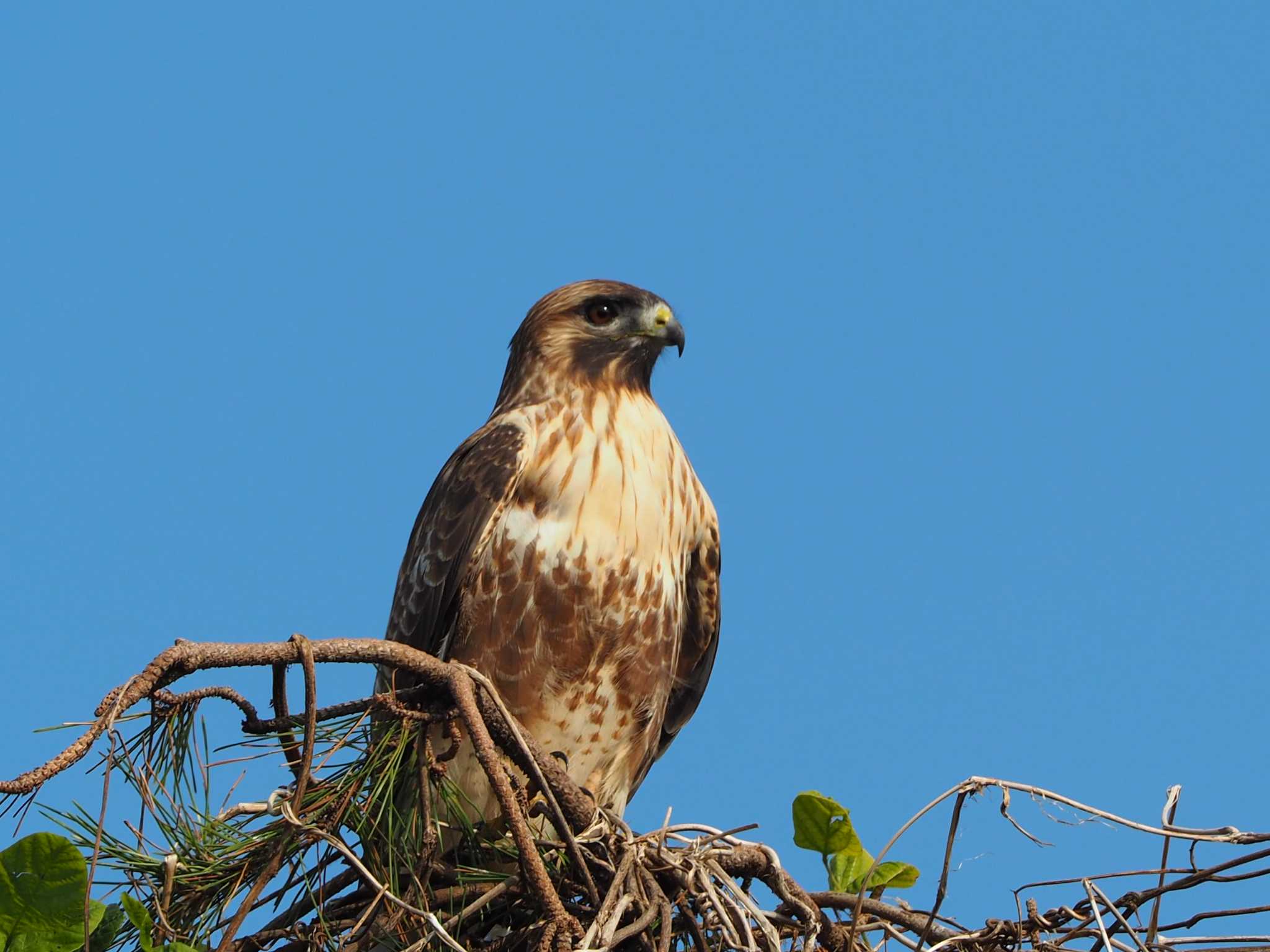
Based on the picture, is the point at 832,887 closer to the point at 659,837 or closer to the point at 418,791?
the point at 659,837

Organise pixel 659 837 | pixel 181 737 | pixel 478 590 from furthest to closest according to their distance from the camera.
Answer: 1. pixel 478 590
2. pixel 659 837
3. pixel 181 737

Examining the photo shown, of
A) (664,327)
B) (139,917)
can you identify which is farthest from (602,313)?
(139,917)

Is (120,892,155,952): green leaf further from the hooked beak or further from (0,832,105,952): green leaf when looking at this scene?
the hooked beak

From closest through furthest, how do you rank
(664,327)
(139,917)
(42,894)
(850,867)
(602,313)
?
(42,894), (139,917), (850,867), (664,327), (602,313)

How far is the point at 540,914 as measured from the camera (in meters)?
3.71

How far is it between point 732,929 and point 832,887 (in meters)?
0.63

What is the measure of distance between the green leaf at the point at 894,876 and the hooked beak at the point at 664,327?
2.53m

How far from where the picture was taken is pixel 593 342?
20.4 ft

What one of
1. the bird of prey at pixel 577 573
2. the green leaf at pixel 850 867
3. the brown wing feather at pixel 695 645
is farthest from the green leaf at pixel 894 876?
the brown wing feather at pixel 695 645

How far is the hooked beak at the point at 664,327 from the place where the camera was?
6.16 m

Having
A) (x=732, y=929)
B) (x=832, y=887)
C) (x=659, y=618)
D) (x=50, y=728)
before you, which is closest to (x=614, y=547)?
(x=659, y=618)

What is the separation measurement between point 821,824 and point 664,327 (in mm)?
2478

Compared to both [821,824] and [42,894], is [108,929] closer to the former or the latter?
[42,894]

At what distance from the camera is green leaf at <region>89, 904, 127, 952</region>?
11.7ft
